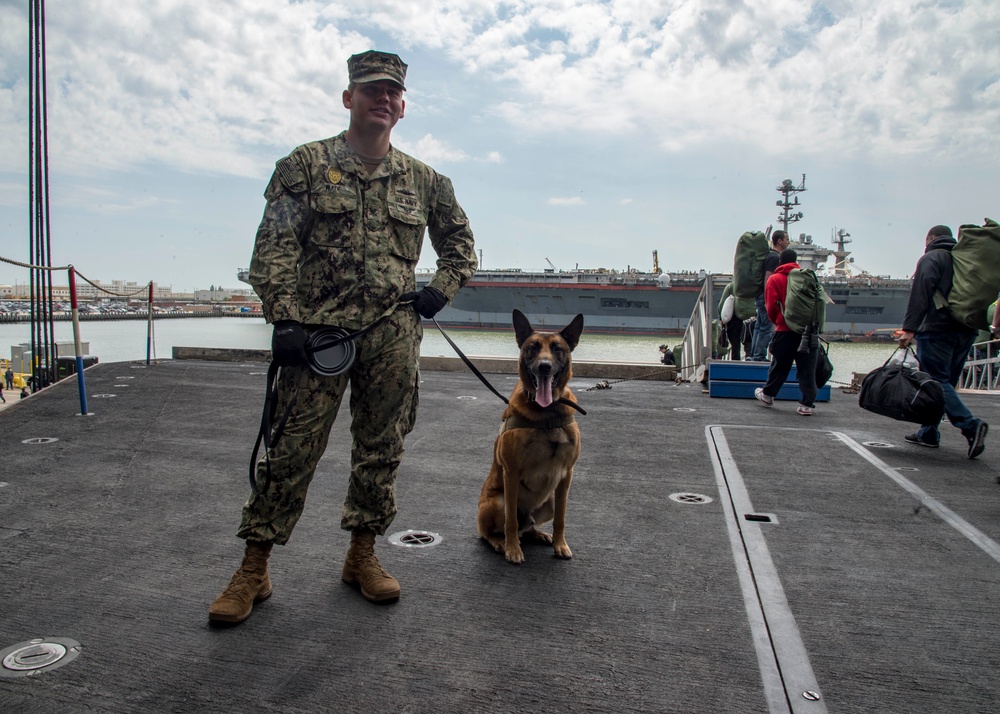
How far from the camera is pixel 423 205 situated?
2281mm

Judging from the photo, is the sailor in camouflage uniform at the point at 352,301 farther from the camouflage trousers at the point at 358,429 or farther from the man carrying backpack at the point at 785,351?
the man carrying backpack at the point at 785,351

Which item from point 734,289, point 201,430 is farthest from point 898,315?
point 201,430

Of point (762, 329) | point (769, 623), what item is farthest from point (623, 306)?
point (769, 623)

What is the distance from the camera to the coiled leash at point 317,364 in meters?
2.00

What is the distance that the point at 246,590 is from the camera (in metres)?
1.96

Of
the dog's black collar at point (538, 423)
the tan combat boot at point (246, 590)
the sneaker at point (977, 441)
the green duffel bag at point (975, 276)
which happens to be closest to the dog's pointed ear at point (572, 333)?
the dog's black collar at point (538, 423)

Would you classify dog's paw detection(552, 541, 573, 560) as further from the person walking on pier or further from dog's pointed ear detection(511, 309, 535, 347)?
the person walking on pier

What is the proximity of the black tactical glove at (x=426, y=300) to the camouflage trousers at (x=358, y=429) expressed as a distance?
4 cm

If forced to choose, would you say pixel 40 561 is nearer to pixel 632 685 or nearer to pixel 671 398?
pixel 632 685

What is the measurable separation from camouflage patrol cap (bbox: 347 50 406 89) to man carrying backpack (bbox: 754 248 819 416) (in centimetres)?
505

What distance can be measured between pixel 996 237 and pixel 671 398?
3270 mm

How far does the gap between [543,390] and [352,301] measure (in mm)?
783

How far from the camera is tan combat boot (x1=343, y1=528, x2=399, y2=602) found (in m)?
2.05

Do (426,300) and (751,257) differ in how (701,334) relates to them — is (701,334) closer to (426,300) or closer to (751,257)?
(751,257)
